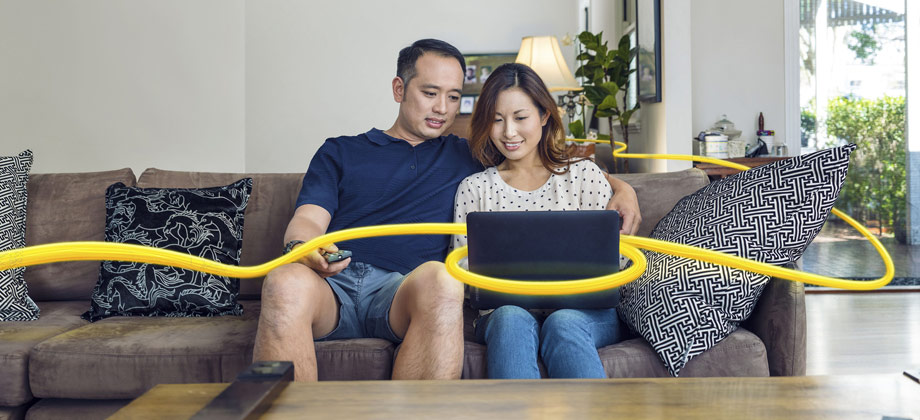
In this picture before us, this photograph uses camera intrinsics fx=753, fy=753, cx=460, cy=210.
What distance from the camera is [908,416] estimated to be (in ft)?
2.80

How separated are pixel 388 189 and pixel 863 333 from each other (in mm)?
2545

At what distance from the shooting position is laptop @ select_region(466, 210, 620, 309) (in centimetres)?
134

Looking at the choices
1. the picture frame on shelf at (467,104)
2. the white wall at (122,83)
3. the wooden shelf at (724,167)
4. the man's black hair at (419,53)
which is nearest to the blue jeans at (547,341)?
the man's black hair at (419,53)

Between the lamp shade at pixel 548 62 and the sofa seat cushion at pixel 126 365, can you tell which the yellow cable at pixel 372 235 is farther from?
the lamp shade at pixel 548 62

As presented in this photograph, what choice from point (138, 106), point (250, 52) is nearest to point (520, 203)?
point (138, 106)

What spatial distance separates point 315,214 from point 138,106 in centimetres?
328

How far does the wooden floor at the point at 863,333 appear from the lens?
9.66 ft

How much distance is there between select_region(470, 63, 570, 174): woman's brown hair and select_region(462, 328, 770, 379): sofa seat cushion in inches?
22.1

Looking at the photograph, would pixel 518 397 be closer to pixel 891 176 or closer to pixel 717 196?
pixel 717 196

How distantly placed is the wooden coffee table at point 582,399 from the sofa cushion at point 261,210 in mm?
1435

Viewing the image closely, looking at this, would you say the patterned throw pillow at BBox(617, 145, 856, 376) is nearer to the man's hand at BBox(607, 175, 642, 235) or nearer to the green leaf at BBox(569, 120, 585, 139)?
the man's hand at BBox(607, 175, 642, 235)

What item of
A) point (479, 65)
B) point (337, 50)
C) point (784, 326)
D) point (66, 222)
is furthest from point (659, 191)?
point (337, 50)

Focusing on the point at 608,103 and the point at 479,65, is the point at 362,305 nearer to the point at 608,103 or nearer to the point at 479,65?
the point at 608,103

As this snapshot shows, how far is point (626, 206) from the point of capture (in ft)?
6.46
